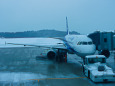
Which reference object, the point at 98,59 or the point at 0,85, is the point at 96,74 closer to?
the point at 98,59

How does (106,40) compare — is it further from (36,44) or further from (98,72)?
(36,44)

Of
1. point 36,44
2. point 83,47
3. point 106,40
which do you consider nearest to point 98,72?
point 83,47

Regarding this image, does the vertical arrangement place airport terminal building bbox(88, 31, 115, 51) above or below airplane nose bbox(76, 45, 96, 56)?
above

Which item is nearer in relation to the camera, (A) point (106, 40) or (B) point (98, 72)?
(B) point (98, 72)

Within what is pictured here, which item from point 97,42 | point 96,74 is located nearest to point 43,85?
point 96,74

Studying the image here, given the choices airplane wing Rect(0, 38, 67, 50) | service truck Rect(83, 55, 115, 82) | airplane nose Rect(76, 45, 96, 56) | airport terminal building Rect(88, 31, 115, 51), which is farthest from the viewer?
airplane wing Rect(0, 38, 67, 50)

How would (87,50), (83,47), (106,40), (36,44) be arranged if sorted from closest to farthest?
(87,50), (83,47), (106,40), (36,44)

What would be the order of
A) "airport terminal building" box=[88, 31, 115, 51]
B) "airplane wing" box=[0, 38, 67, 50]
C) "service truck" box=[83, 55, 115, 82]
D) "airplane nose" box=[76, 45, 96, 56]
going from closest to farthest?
"service truck" box=[83, 55, 115, 82] → "airplane nose" box=[76, 45, 96, 56] → "airport terminal building" box=[88, 31, 115, 51] → "airplane wing" box=[0, 38, 67, 50]

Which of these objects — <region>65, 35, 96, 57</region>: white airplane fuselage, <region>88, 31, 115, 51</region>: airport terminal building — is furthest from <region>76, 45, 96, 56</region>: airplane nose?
<region>88, 31, 115, 51</region>: airport terminal building

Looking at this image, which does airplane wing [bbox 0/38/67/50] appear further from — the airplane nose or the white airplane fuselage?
the airplane nose

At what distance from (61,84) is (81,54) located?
Result: 6.26 meters

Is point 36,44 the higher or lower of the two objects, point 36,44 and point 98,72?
the higher

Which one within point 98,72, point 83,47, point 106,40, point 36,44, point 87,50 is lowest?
point 98,72

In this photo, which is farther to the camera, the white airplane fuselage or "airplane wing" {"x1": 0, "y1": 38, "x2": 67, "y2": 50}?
"airplane wing" {"x1": 0, "y1": 38, "x2": 67, "y2": 50}
